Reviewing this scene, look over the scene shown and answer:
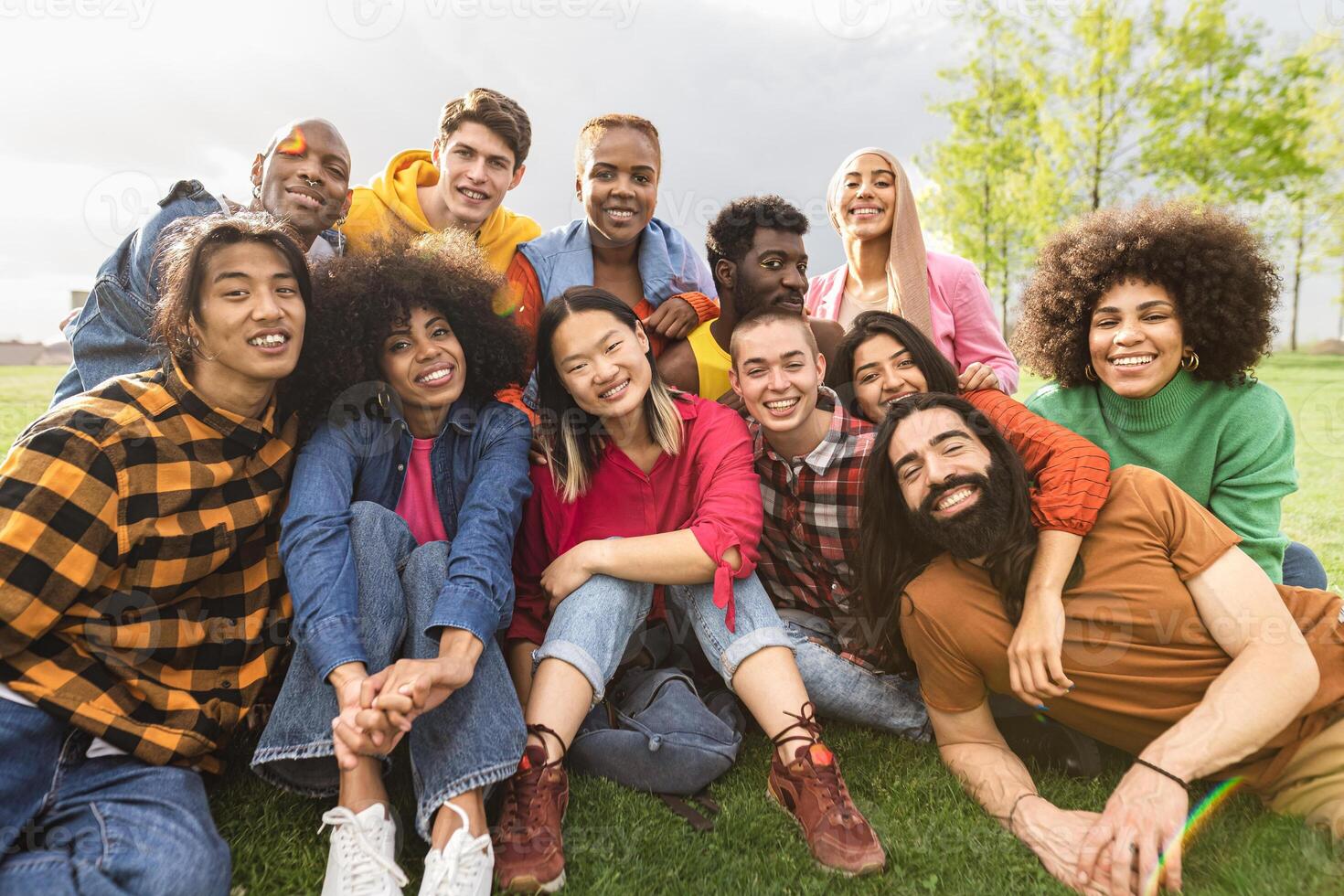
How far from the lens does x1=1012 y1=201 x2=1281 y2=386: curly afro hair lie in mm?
3396

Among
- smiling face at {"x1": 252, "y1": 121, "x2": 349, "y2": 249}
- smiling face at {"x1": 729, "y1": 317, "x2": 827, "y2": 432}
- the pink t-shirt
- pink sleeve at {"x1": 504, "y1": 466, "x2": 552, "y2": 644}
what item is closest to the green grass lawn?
pink sleeve at {"x1": 504, "y1": 466, "x2": 552, "y2": 644}

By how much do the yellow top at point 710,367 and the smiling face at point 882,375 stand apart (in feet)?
2.43

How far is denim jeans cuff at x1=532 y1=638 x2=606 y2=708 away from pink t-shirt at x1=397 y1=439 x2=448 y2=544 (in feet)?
2.23

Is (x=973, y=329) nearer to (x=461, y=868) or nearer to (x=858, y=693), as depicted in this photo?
(x=858, y=693)

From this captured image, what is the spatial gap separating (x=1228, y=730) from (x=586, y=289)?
→ 8.35 ft

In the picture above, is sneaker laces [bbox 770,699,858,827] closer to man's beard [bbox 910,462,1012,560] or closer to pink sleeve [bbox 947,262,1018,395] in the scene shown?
man's beard [bbox 910,462,1012,560]

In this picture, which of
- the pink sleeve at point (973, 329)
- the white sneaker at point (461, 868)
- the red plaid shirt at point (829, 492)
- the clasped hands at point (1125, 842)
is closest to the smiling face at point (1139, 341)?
the red plaid shirt at point (829, 492)

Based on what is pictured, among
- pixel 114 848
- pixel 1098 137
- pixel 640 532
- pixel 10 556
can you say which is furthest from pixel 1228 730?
pixel 1098 137

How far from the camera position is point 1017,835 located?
8.09 ft

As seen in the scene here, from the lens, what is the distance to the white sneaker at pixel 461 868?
213cm

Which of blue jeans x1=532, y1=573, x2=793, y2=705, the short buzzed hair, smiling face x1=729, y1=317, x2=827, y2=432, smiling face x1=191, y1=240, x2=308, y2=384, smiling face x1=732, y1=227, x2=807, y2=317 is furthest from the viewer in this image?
smiling face x1=732, y1=227, x2=807, y2=317

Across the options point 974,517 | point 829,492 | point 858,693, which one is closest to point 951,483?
point 974,517

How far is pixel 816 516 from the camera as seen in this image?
3213 millimetres

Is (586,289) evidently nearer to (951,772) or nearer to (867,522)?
(867,522)
